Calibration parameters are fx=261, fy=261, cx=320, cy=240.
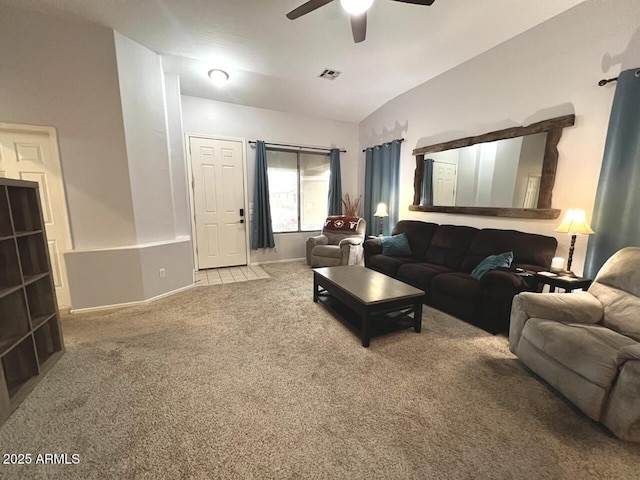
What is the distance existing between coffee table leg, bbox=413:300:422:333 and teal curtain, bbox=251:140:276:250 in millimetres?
3106

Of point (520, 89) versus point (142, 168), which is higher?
point (520, 89)

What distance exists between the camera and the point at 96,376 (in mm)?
1829

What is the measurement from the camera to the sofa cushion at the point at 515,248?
8.39 feet

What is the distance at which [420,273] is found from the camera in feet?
10.0

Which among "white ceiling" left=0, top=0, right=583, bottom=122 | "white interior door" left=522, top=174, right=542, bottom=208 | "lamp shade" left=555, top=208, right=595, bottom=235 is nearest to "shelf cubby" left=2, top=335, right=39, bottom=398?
"white ceiling" left=0, top=0, right=583, bottom=122

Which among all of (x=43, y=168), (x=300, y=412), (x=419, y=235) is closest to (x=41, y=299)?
(x=43, y=168)

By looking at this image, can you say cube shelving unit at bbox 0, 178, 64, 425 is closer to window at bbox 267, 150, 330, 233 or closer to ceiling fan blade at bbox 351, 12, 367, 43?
ceiling fan blade at bbox 351, 12, 367, 43

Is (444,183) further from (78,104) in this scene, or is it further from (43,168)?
(43,168)

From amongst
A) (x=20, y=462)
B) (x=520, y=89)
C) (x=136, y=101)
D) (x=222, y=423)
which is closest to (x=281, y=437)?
(x=222, y=423)

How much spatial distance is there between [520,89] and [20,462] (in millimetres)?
4725

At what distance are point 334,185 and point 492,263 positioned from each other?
11.0ft

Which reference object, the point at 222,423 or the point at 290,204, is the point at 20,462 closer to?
the point at 222,423

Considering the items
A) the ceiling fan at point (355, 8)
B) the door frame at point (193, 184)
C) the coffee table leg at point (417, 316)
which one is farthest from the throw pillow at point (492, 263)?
the door frame at point (193, 184)

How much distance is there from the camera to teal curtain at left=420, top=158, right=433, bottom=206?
395cm
